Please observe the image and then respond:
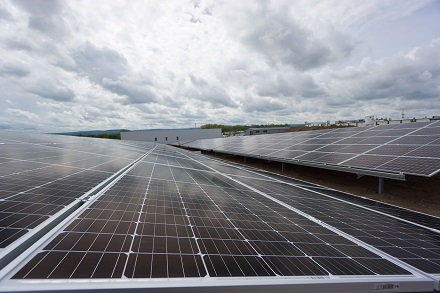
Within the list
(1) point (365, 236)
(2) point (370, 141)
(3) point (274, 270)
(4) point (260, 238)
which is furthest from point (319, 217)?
(2) point (370, 141)

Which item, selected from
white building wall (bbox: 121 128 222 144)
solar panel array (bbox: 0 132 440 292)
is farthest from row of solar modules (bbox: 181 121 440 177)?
white building wall (bbox: 121 128 222 144)

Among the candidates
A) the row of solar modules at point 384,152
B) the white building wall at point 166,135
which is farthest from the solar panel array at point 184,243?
the white building wall at point 166,135

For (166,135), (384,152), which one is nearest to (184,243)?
(384,152)

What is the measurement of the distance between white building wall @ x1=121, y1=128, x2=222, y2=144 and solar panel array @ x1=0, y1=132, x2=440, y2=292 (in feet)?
313

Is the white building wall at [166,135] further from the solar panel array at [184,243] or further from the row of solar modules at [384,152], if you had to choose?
the solar panel array at [184,243]

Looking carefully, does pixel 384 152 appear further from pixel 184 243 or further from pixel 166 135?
pixel 166 135

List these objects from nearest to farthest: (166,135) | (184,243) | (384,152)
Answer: (184,243) → (384,152) → (166,135)

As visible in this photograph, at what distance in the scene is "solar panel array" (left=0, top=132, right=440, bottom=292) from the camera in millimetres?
3213

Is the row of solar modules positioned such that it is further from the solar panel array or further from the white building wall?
the white building wall

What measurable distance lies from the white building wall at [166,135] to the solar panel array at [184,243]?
95.3 metres

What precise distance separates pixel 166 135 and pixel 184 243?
10114cm

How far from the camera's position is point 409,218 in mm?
9344

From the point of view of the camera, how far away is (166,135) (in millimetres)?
102125

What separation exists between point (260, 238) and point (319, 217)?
12.2 feet
